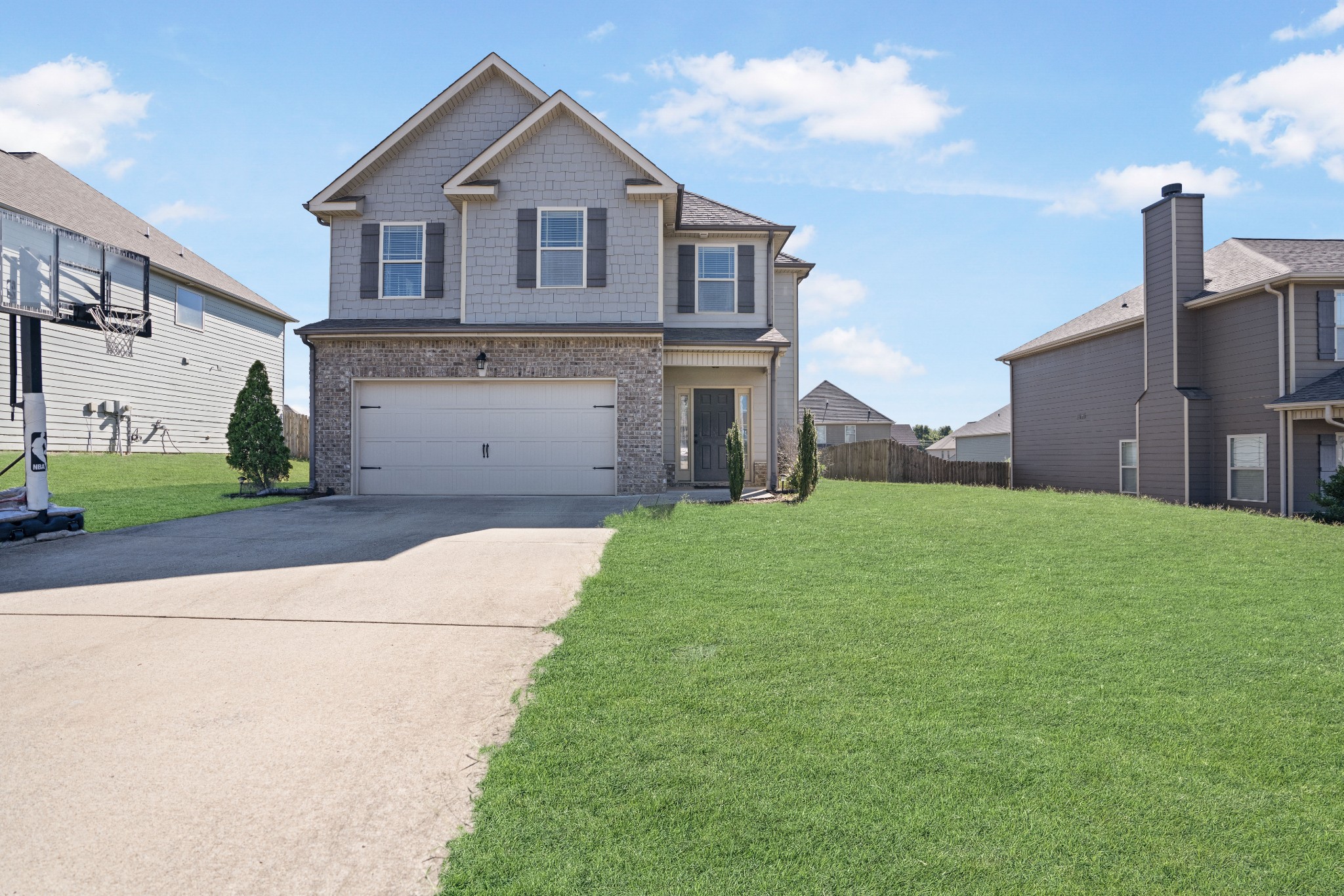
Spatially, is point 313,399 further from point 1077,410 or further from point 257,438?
point 1077,410

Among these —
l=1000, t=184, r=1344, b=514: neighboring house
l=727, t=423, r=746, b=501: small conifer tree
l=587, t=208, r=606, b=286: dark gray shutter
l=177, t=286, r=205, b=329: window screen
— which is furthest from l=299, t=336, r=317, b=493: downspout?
l=1000, t=184, r=1344, b=514: neighboring house

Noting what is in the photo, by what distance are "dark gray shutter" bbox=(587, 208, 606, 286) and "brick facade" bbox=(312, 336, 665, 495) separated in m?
1.28

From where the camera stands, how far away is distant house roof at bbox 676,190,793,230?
629 inches

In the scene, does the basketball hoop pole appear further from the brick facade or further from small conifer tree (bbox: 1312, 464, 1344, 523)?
small conifer tree (bbox: 1312, 464, 1344, 523)

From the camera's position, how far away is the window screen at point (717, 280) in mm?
16172

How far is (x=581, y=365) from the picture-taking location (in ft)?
47.1

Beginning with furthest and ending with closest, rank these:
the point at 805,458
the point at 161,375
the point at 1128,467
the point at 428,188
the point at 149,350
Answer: the point at 161,375 < the point at 149,350 < the point at 1128,467 < the point at 428,188 < the point at 805,458

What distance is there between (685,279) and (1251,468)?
12.3 meters

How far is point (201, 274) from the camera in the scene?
23.3 meters

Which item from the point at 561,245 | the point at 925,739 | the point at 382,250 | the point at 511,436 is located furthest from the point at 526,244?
the point at 925,739

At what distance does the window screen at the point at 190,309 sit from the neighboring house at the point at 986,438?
35254 mm

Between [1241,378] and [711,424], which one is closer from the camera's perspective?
[1241,378]

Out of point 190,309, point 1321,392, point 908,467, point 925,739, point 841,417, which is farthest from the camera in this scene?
point 841,417

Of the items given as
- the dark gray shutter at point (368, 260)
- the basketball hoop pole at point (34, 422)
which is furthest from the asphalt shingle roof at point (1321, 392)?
the basketball hoop pole at point (34, 422)
